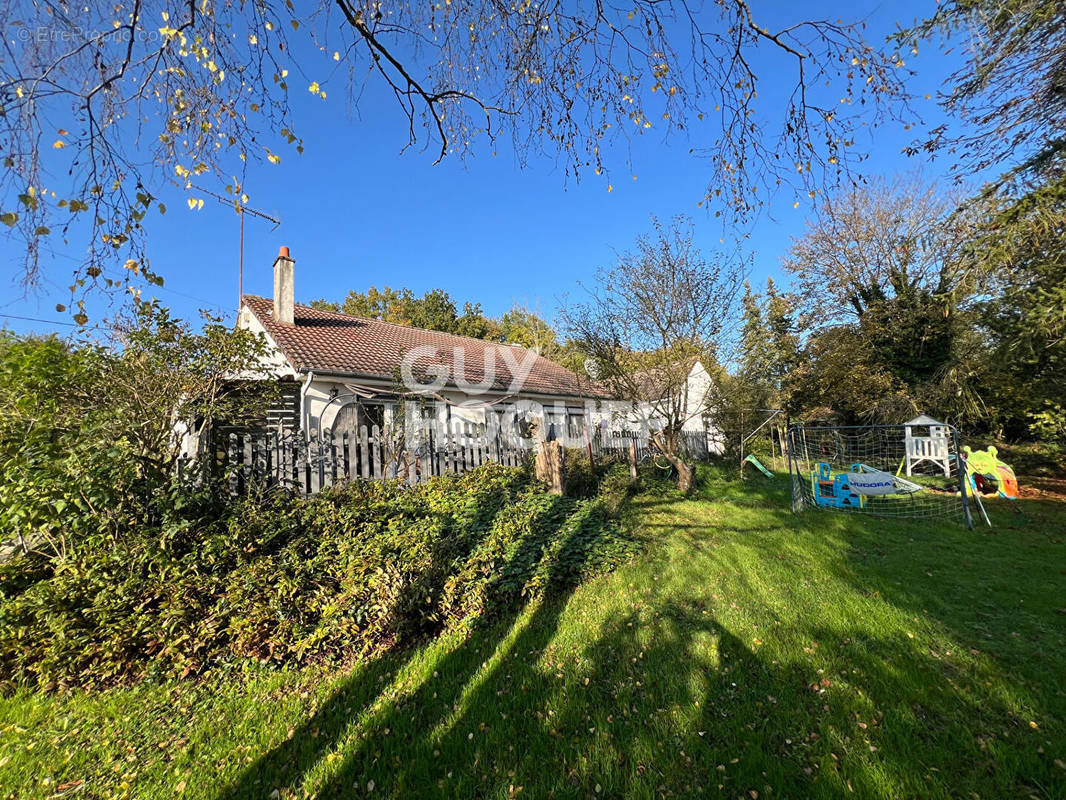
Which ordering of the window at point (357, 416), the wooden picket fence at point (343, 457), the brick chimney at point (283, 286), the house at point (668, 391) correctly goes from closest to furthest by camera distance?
1. the wooden picket fence at point (343, 457)
2. the house at point (668, 391)
3. the window at point (357, 416)
4. the brick chimney at point (283, 286)

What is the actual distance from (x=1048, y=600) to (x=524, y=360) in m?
15.6

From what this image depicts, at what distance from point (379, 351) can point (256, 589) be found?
10.3 m

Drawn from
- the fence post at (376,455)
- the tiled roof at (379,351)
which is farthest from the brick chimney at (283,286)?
the fence post at (376,455)

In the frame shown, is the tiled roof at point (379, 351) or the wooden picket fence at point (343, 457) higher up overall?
the tiled roof at point (379, 351)

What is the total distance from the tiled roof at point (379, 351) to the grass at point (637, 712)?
20.8 ft

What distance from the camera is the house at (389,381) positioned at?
9406mm

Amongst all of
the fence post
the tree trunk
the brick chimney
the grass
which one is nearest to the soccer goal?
the tree trunk

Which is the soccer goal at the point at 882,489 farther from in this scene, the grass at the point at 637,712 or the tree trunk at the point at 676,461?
the grass at the point at 637,712

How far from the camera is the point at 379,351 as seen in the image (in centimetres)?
1277

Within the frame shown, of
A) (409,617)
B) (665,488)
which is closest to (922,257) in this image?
→ (665,488)

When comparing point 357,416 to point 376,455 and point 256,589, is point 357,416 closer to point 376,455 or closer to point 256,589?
point 376,455

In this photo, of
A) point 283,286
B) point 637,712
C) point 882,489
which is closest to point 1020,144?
point 882,489

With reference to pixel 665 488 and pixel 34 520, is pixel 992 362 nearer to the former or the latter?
pixel 665 488

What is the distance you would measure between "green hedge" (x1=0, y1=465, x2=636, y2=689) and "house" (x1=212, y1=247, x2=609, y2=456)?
2.49 m
